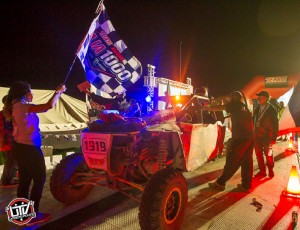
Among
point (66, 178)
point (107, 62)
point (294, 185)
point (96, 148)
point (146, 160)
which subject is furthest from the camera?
point (107, 62)

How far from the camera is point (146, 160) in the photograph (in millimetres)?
3611

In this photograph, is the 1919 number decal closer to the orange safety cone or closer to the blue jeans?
the blue jeans

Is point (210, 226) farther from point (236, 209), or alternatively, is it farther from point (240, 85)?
point (240, 85)

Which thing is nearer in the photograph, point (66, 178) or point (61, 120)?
point (66, 178)

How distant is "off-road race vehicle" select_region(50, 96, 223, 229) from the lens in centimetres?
299

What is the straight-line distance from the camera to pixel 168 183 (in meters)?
3.03

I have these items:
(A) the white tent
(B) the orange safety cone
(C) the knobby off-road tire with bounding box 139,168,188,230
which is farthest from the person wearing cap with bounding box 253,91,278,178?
(A) the white tent

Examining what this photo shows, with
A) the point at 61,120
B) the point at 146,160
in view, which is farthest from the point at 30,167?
the point at 61,120

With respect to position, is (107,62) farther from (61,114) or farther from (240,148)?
(61,114)

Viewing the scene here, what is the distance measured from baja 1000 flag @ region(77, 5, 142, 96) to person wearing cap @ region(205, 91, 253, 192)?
213 cm

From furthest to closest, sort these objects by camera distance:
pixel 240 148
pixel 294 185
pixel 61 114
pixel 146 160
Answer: pixel 61 114
pixel 240 148
pixel 294 185
pixel 146 160

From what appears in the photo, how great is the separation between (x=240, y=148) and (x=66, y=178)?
3374 millimetres

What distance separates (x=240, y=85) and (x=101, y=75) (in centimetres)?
3558

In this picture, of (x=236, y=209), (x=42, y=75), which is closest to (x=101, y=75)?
(x=236, y=209)
